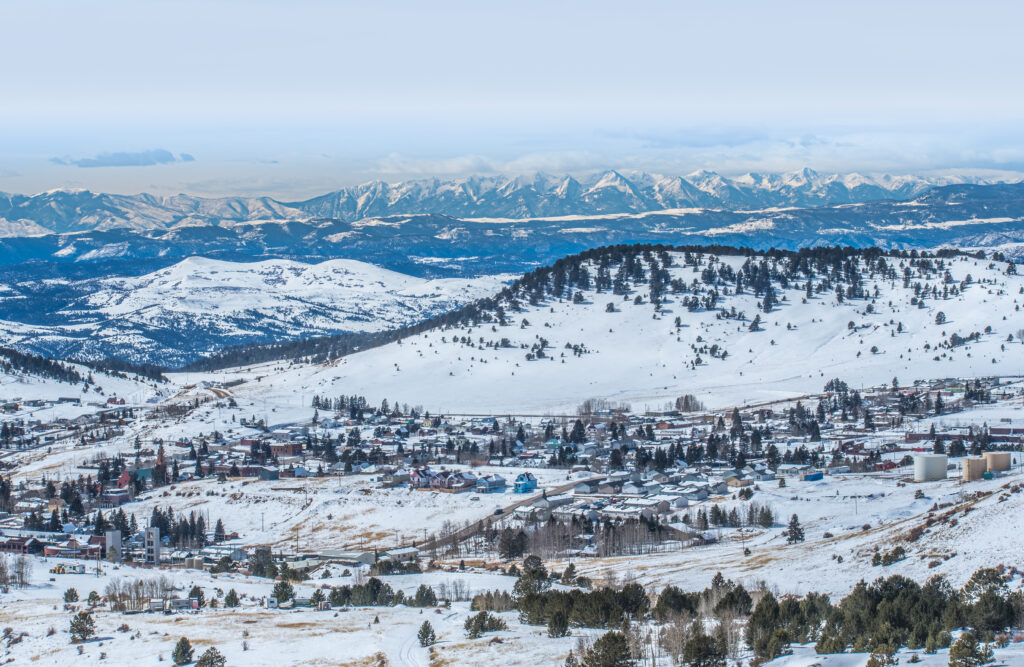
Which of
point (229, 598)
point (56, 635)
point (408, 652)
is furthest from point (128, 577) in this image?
point (408, 652)

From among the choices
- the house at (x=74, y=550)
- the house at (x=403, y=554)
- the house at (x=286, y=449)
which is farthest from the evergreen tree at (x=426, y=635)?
the house at (x=286, y=449)

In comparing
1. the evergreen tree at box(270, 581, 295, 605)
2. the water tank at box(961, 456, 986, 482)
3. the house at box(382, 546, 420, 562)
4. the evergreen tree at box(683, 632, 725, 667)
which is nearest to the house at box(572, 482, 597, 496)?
the house at box(382, 546, 420, 562)

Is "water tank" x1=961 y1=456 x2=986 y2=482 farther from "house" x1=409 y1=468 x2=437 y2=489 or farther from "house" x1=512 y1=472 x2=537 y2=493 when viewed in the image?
"house" x1=409 y1=468 x2=437 y2=489

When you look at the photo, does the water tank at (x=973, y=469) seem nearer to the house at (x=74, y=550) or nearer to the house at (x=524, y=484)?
the house at (x=524, y=484)

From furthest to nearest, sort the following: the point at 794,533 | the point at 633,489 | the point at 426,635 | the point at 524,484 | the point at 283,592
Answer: the point at 524,484 < the point at 633,489 < the point at 794,533 < the point at 283,592 < the point at 426,635

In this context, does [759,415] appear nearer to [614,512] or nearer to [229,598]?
[614,512]

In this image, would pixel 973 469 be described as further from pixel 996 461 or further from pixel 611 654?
pixel 611 654

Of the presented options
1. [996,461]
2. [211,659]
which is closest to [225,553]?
[211,659]
